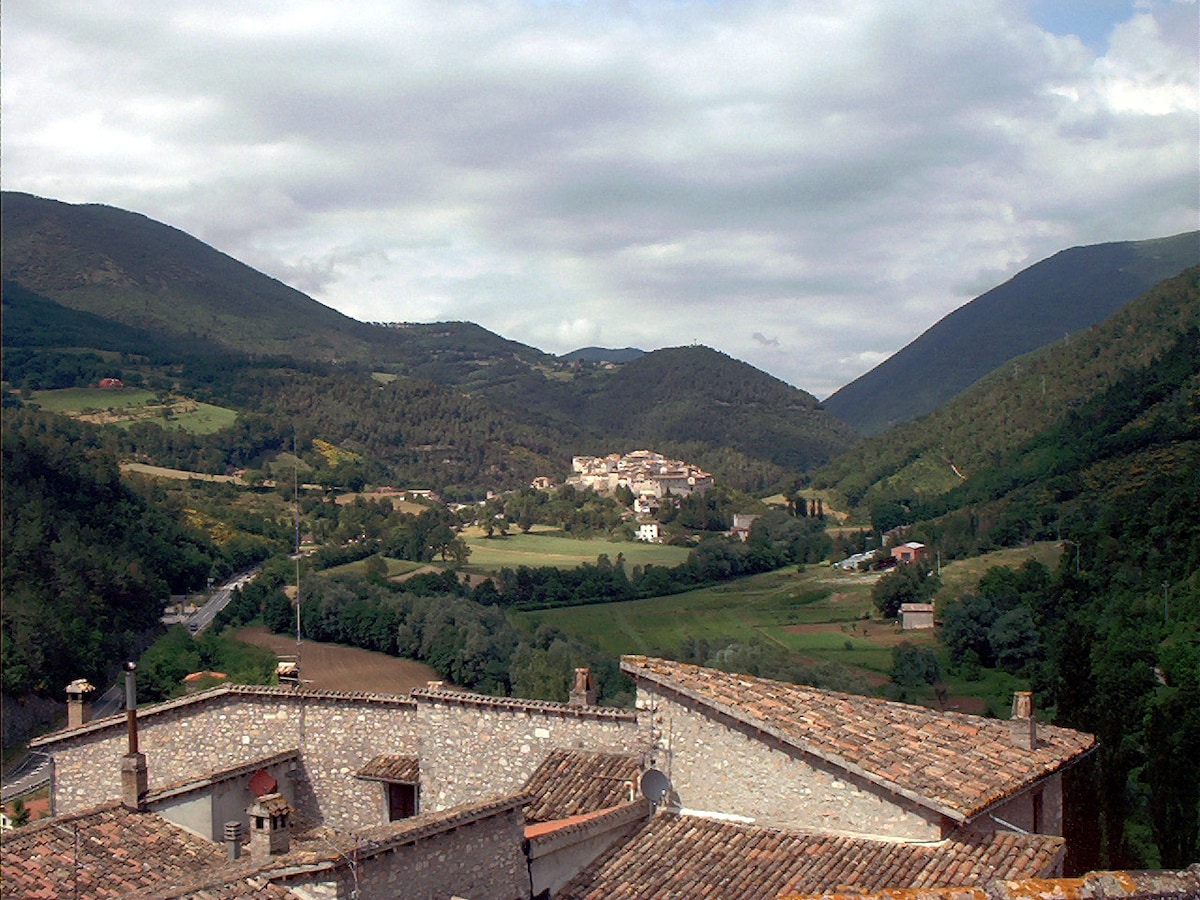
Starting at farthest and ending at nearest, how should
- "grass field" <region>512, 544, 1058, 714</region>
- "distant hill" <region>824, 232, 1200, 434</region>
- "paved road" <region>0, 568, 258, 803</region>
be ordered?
"distant hill" <region>824, 232, 1200, 434</region>, "grass field" <region>512, 544, 1058, 714</region>, "paved road" <region>0, 568, 258, 803</region>

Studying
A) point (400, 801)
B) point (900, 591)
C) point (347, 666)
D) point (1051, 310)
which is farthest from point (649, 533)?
point (1051, 310)

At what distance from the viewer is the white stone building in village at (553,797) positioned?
8438mm

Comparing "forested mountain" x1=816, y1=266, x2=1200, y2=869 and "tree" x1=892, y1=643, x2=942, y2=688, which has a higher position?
"forested mountain" x1=816, y1=266, x2=1200, y2=869

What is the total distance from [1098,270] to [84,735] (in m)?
193

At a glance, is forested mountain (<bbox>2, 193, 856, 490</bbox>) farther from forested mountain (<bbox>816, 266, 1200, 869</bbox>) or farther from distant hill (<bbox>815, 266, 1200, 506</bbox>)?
forested mountain (<bbox>816, 266, 1200, 869</bbox>)

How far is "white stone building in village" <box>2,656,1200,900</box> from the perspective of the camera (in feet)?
27.7

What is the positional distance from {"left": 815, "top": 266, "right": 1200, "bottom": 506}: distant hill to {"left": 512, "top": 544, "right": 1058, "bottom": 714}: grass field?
48.2ft

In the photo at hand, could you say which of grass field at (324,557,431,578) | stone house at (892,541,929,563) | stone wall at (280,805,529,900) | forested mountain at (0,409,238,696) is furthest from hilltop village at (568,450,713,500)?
stone wall at (280,805,529,900)

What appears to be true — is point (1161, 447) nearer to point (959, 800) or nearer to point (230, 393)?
point (959, 800)

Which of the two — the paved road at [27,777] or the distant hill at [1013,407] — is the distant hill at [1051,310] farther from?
the paved road at [27,777]

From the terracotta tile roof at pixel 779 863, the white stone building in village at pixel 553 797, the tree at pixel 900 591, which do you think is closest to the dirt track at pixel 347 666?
the tree at pixel 900 591

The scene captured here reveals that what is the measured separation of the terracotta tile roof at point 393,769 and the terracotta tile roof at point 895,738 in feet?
8.93

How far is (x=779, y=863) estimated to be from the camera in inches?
362

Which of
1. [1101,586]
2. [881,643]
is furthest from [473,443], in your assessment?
[1101,586]
